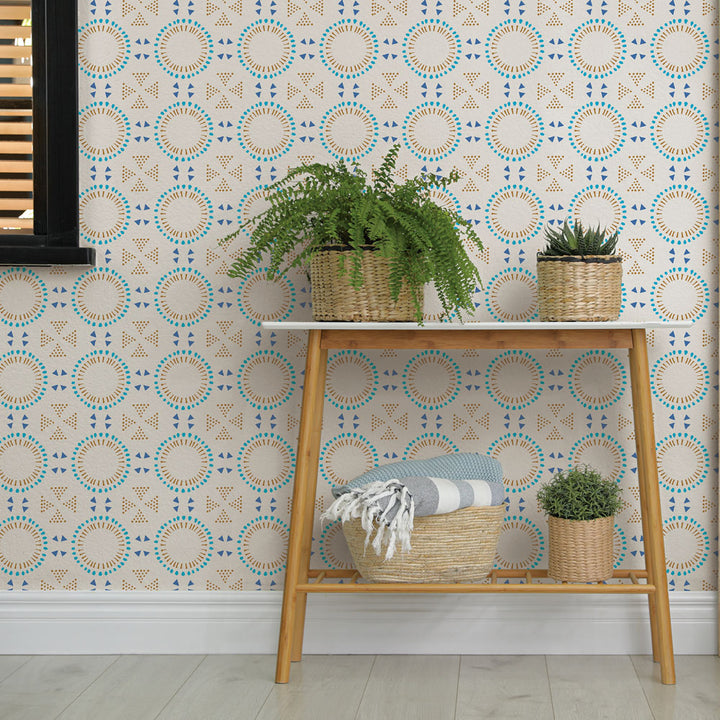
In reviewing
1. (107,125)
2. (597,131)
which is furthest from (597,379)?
(107,125)

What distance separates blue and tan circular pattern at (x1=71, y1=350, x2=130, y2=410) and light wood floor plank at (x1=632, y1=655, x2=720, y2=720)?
1.33 m

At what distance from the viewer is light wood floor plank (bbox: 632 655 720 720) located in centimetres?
168

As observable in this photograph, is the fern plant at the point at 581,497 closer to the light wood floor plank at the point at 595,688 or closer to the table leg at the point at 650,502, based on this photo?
the table leg at the point at 650,502

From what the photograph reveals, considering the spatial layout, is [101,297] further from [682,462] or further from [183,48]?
[682,462]

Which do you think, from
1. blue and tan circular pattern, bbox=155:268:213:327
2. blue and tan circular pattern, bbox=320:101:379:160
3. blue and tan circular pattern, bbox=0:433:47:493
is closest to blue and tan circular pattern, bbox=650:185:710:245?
blue and tan circular pattern, bbox=320:101:379:160

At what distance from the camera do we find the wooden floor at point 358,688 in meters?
1.70

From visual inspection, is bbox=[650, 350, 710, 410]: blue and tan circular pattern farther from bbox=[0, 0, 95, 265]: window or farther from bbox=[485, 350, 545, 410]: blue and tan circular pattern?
bbox=[0, 0, 95, 265]: window

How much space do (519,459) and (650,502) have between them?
1.07ft

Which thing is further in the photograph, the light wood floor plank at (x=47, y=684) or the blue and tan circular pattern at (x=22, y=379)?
the blue and tan circular pattern at (x=22, y=379)

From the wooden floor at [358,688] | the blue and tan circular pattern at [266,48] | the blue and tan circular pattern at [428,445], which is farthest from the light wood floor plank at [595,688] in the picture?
the blue and tan circular pattern at [266,48]

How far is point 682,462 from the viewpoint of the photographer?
2021 millimetres

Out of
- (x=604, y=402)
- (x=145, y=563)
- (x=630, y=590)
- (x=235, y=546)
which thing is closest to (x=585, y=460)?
(x=604, y=402)

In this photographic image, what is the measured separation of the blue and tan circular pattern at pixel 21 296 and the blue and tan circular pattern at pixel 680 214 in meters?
1.45

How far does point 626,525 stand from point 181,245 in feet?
4.02
